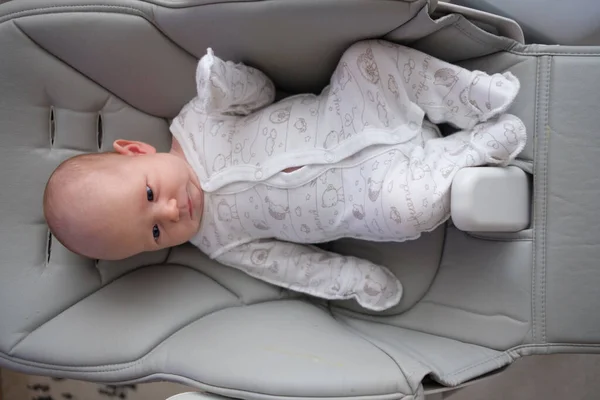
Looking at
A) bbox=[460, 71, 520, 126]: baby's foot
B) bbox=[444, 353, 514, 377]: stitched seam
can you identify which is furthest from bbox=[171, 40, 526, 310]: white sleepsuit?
bbox=[444, 353, 514, 377]: stitched seam

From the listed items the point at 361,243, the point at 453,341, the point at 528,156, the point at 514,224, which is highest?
the point at 528,156

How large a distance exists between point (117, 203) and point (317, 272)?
0.41 m

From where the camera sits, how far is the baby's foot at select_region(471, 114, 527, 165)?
2.95 ft

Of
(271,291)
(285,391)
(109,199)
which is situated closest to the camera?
(285,391)

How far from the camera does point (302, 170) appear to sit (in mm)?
1010

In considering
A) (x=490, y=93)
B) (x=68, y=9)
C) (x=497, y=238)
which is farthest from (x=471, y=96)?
(x=68, y=9)

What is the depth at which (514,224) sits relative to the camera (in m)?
0.93

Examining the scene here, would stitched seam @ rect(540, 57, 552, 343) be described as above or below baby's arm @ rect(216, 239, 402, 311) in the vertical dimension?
above

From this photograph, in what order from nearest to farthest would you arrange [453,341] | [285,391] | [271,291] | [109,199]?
[285,391]
[109,199]
[453,341]
[271,291]

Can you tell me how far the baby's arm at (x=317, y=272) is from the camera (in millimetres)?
1071

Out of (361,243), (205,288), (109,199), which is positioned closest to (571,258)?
(361,243)

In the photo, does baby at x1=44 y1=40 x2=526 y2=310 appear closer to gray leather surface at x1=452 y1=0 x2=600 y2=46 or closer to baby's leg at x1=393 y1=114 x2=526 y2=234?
baby's leg at x1=393 y1=114 x2=526 y2=234

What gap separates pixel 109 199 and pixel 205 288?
0.93 feet

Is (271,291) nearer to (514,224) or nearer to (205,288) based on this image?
(205,288)
